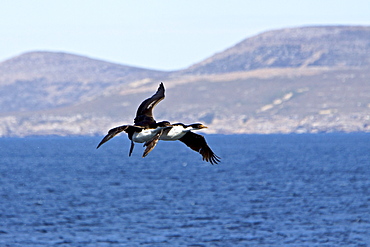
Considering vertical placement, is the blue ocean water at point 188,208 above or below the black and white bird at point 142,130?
below

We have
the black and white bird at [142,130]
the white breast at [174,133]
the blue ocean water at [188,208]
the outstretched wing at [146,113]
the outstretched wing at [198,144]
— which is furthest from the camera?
the blue ocean water at [188,208]

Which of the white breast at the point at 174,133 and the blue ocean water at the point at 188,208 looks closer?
the white breast at the point at 174,133

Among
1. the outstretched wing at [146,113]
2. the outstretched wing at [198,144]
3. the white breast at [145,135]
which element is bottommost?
the outstretched wing at [198,144]

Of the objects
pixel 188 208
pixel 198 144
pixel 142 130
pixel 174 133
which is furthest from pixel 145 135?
pixel 188 208

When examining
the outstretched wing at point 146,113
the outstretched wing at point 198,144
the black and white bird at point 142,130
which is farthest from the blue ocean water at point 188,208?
the black and white bird at point 142,130

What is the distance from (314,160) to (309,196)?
8378 cm

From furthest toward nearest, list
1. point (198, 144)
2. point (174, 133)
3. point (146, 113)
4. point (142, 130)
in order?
point (198, 144)
point (146, 113)
point (142, 130)
point (174, 133)

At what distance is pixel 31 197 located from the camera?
9588 cm

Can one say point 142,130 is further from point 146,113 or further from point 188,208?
point 188,208

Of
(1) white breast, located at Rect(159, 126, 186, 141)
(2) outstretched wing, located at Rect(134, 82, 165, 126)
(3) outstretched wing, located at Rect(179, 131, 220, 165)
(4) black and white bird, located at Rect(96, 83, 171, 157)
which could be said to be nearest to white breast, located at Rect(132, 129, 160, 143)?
(4) black and white bird, located at Rect(96, 83, 171, 157)

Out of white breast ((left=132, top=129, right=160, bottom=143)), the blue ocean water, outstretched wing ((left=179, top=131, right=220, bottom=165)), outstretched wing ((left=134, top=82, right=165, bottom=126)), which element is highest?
outstretched wing ((left=134, top=82, right=165, bottom=126))

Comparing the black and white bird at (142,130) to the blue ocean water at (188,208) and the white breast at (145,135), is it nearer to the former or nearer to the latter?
the white breast at (145,135)

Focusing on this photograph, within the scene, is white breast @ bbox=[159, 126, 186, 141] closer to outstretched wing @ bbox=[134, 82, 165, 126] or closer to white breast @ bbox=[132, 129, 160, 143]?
white breast @ bbox=[132, 129, 160, 143]

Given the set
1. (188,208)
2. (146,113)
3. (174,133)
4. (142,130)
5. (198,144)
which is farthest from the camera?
(188,208)
